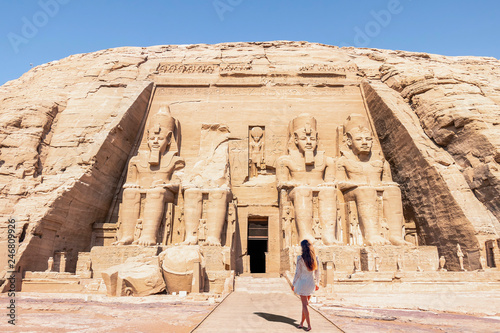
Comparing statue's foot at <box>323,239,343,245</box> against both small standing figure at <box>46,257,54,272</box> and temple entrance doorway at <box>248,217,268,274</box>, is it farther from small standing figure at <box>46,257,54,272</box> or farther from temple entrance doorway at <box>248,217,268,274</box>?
small standing figure at <box>46,257,54,272</box>

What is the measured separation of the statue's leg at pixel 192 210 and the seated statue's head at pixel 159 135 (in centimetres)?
154

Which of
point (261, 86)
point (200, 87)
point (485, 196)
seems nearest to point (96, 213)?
point (200, 87)

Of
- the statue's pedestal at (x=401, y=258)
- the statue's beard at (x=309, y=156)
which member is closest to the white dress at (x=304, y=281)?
the statue's pedestal at (x=401, y=258)

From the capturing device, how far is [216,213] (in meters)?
10.4

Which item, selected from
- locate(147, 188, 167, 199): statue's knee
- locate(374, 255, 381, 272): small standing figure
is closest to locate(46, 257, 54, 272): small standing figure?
locate(147, 188, 167, 199): statue's knee

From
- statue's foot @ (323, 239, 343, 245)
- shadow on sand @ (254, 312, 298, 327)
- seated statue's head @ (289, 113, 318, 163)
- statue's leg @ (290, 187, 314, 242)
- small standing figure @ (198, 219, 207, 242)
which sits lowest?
shadow on sand @ (254, 312, 298, 327)

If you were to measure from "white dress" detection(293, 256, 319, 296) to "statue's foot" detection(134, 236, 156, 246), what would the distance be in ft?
21.9

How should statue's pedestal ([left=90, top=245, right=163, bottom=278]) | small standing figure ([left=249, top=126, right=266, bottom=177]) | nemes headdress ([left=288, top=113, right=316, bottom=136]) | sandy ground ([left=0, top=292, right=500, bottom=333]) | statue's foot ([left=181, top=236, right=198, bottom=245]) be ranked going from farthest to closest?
small standing figure ([left=249, top=126, right=266, bottom=177]) < nemes headdress ([left=288, top=113, right=316, bottom=136]) < statue's foot ([left=181, top=236, right=198, bottom=245]) < statue's pedestal ([left=90, top=245, right=163, bottom=278]) < sandy ground ([left=0, top=292, right=500, bottom=333])

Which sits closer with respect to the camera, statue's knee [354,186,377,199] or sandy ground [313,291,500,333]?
sandy ground [313,291,500,333]

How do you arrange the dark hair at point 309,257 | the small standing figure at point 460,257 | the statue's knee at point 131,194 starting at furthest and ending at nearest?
the statue's knee at point 131,194 → the small standing figure at point 460,257 → the dark hair at point 309,257

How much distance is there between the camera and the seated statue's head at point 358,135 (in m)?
11.4

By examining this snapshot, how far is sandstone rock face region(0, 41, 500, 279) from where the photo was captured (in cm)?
959

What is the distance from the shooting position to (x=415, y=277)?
7922 millimetres

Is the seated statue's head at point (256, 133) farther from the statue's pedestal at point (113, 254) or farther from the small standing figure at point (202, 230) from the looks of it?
the statue's pedestal at point (113, 254)
